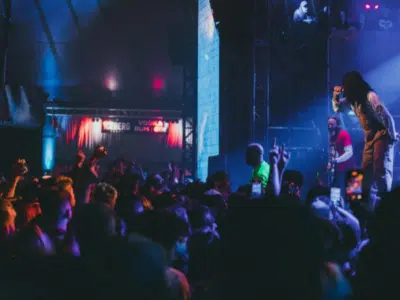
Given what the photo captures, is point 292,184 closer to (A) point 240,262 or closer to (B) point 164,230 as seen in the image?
(B) point 164,230

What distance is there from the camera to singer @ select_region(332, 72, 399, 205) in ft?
17.9

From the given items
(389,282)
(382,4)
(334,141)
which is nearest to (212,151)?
(334,141)

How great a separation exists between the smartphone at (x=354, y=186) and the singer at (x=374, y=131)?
185 centimetres

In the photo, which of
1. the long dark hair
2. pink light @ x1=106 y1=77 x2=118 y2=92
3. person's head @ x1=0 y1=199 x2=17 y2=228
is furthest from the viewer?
pink light @ x1=106 y1=77 x2=118 y2=92

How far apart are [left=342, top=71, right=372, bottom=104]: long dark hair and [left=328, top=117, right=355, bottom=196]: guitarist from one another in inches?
48.4

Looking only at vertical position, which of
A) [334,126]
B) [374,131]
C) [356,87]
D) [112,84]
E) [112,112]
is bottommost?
[374,131]

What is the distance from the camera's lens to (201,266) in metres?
4.17

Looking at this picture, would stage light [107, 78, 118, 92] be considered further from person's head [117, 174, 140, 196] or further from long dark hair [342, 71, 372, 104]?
long dark hair [342, 71, 372, 104]

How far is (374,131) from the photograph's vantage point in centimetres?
566

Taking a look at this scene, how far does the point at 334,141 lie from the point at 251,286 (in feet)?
20.0

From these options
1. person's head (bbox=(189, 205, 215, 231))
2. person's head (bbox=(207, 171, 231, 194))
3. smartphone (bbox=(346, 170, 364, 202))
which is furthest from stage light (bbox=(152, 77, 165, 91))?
smartphone (bbox=(346, 170, 364, 202))

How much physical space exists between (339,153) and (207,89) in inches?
186

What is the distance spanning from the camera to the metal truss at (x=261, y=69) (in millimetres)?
9070

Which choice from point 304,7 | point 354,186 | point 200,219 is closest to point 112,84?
point 304,7
